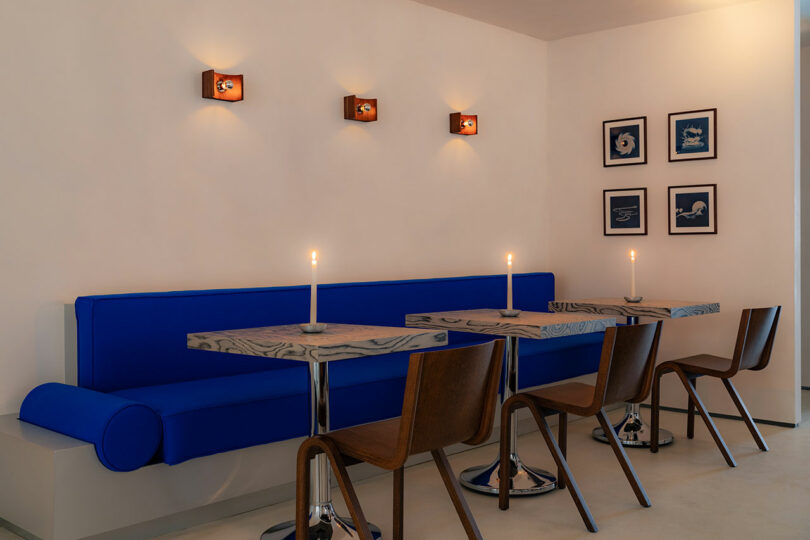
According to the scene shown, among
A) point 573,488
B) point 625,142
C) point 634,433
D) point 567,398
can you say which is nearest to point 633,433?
point 634,433

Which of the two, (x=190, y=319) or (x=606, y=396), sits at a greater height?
(x=190, y=319)

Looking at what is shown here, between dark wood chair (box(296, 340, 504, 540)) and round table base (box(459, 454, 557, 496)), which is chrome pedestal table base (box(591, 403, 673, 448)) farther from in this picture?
dark wood chair (box(296, 340, 504, 540))

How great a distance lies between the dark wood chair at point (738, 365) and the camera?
12.5ft

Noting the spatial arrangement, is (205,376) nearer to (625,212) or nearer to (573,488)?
(573,488)

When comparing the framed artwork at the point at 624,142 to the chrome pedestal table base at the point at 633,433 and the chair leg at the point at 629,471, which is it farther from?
the chair leg at the point at 629,471

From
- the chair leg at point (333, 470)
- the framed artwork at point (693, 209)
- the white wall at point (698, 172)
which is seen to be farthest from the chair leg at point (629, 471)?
the framed artwork at point (693, 209)

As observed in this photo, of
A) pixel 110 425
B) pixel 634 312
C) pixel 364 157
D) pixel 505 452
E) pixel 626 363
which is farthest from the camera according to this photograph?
pixel 364 157

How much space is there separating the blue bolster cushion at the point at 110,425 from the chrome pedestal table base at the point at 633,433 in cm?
249

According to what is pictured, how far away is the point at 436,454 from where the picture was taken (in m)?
2.48

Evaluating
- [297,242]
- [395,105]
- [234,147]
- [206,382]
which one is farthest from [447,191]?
[206,382]

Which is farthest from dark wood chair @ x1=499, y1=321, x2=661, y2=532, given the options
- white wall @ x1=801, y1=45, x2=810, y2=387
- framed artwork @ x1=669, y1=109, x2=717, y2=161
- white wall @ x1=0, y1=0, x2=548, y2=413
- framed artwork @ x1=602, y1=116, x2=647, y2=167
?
white wall @ x1=801, y1=45, x2=810, y2=387

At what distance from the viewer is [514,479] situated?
3.29 metres

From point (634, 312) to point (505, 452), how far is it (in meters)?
1.36

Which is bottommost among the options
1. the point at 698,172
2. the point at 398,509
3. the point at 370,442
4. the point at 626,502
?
the point at 626,502
